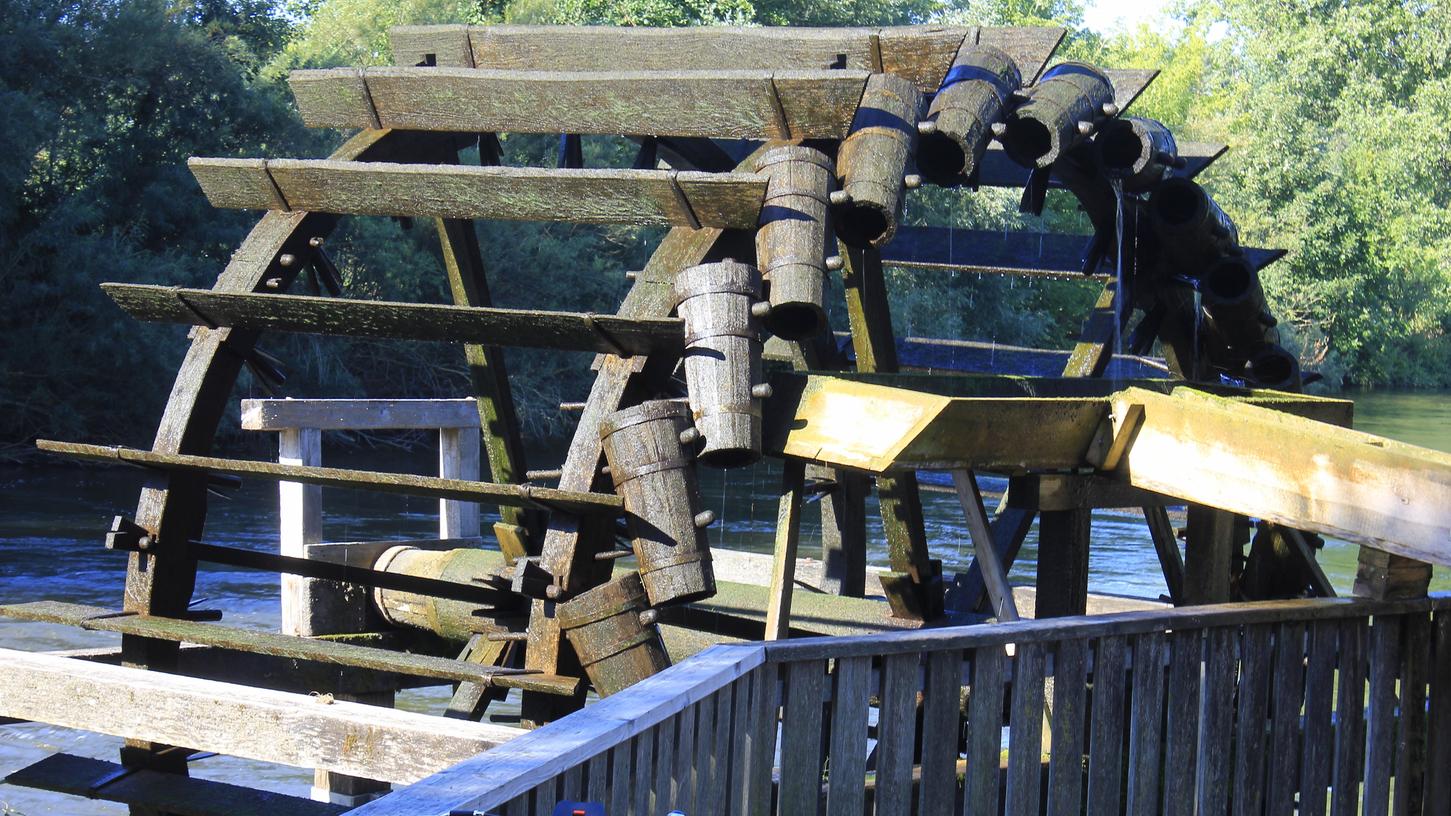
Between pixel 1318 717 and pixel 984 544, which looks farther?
pixel 984 544

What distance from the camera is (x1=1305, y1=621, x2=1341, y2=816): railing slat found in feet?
13.8

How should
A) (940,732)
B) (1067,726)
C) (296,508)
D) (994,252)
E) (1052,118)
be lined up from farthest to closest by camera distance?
(994,252), (296,508), (1052,118), (1067,726), (940,732)

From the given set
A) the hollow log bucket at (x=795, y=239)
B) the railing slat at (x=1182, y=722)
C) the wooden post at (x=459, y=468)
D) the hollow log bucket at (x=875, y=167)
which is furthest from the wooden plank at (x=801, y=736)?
the wooden post at (x=459, y=468)

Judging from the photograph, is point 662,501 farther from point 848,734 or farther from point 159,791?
point 159,791

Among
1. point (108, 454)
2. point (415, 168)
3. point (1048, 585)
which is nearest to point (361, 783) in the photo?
point (108, 454)

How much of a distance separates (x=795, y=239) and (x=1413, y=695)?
7.63ft

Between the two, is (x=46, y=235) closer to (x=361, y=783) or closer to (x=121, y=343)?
(x=121, y=343)

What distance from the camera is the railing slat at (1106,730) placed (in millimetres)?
3803

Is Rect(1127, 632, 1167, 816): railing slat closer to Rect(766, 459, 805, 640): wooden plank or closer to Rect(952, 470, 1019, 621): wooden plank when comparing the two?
Rect(952, 470, 1019, 621): wooden plank

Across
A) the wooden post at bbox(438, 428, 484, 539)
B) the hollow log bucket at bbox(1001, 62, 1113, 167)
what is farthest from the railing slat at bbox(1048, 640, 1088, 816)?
the wooden post at bbox(438, 428, 484, 539)

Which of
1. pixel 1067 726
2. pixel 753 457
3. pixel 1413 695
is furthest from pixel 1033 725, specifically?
pixel 753 457

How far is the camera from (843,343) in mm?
9117

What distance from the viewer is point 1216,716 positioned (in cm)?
402

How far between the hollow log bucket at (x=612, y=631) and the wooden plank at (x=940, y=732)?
1.72 m
